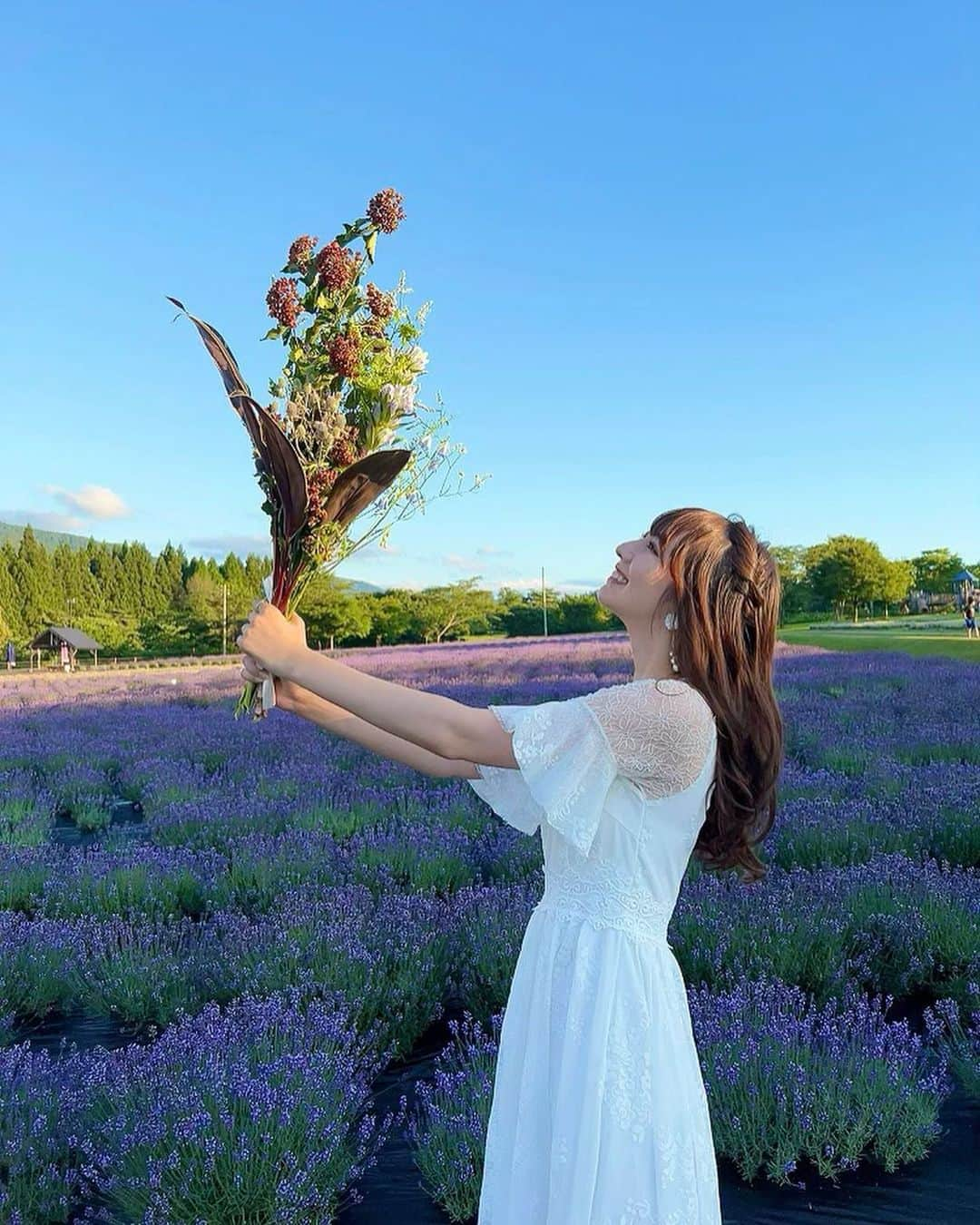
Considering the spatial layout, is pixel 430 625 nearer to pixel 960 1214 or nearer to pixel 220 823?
pixel 220 823

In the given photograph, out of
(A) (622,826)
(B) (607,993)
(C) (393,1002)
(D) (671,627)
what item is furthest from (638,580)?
(C) (393,1002)

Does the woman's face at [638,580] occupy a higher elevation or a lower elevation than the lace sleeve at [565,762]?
higher

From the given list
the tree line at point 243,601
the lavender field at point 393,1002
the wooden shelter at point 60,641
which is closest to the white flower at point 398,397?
the lavender field at point 393,1002

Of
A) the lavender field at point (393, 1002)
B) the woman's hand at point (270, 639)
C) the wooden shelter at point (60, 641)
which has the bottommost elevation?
the wooden shelter at point (60, 641)

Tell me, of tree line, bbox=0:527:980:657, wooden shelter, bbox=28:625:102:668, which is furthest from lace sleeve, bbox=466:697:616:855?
wooden shelter, bbox=28:625:102:668

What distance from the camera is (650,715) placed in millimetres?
1545

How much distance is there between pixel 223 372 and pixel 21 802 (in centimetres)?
594

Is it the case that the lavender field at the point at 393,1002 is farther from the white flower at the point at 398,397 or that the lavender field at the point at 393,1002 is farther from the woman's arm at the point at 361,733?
the white flower at the point at 398,397

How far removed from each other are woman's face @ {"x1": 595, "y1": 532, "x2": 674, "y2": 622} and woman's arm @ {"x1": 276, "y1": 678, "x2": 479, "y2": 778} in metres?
0.48

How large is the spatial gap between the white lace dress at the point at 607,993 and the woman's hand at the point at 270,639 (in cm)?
36

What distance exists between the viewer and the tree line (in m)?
49.8

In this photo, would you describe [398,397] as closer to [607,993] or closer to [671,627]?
[671,627]

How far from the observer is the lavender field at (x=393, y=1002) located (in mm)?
2387

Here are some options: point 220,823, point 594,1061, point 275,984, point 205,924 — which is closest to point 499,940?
point 275,984
